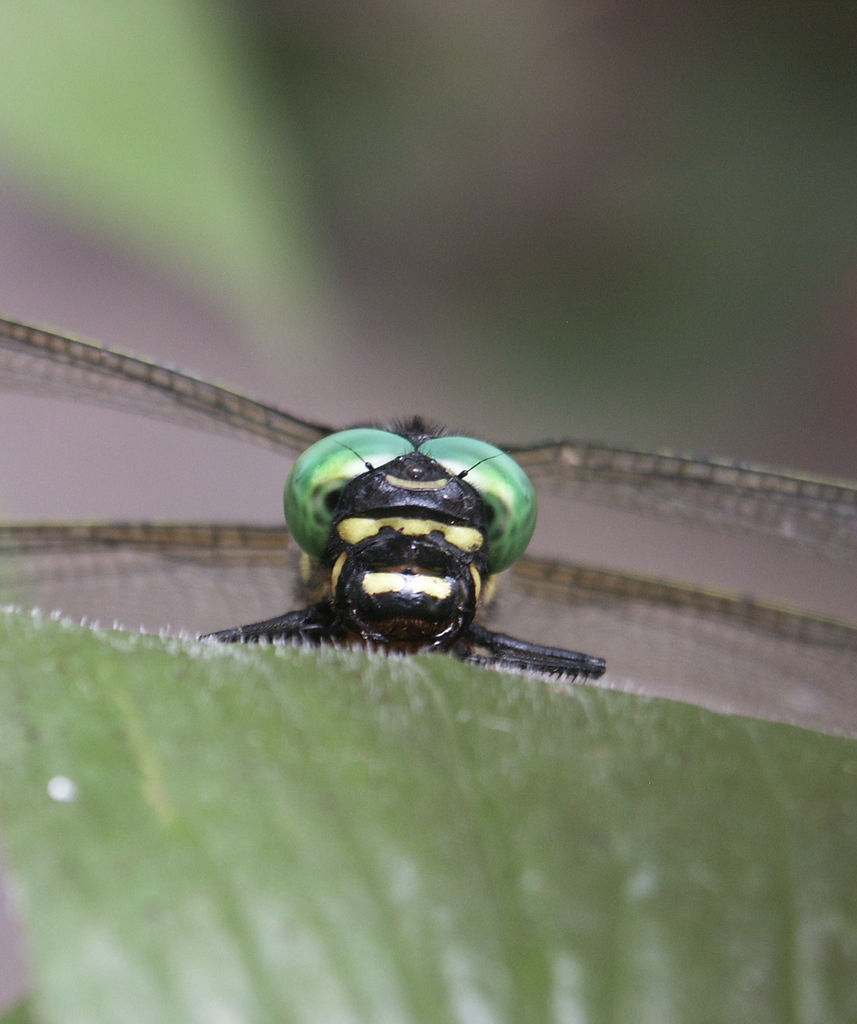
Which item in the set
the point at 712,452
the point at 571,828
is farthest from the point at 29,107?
the point at 712,452

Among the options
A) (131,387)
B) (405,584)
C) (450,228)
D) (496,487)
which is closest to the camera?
(405,584)

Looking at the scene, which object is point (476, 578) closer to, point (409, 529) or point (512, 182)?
point (409, 529)

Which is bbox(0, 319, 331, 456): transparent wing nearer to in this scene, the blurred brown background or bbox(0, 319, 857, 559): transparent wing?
bbox(0, 319, 857, 559): transparent wing

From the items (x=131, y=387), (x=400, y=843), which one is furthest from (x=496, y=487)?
(x=400, y=843)

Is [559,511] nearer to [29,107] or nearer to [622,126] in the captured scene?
[622,126]

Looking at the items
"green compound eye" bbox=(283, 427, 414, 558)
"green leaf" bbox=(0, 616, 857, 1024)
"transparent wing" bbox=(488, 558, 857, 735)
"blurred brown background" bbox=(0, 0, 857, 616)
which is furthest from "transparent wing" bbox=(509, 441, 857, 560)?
"blurred brown background" bbox=(0, 0, 857, 616)

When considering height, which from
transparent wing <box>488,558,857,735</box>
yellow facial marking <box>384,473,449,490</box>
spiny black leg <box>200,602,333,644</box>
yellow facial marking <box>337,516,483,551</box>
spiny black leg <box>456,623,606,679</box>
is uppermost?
yellow facial marking <box>384,473,449,490</box>

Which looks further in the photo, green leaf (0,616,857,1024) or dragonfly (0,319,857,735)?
dragonfly (0,319,857,735)
